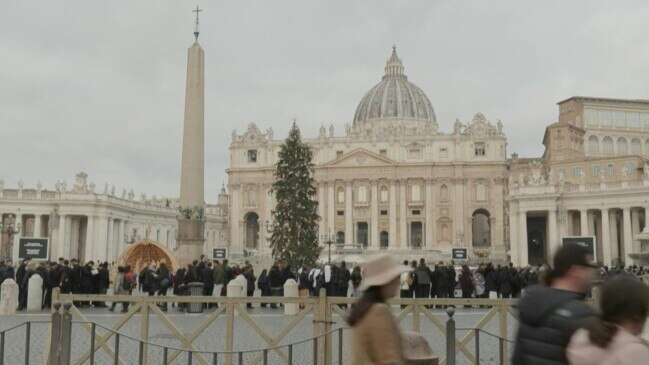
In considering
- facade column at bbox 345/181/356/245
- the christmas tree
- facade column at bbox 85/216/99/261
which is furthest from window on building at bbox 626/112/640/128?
facade column at bbox 85/216/99/261

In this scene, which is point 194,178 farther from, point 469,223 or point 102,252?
point 469,223

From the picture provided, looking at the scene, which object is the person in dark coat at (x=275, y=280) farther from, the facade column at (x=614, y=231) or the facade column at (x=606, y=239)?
the facade column at (x=614, y=231)

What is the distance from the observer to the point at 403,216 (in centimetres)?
8638

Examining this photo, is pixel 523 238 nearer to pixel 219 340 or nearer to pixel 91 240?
pixel 91 240

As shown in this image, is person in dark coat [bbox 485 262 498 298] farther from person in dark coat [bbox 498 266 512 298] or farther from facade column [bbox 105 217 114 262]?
facade column [bbox 105 217 114 262]

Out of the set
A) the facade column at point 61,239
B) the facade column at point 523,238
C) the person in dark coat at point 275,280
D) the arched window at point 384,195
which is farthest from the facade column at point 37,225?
the person in dark coat at point 275,280

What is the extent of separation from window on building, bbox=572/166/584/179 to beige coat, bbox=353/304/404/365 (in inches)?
2662

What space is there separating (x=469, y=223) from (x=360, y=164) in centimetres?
1523

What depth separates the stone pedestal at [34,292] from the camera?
1933cm

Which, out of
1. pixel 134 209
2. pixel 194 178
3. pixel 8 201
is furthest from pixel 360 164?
pixel 194 178

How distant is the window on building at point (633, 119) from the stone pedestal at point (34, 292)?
2833 inches

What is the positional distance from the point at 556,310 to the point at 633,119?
266 feet

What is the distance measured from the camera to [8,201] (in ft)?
211

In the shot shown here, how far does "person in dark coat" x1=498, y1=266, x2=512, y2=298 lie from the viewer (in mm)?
23922
